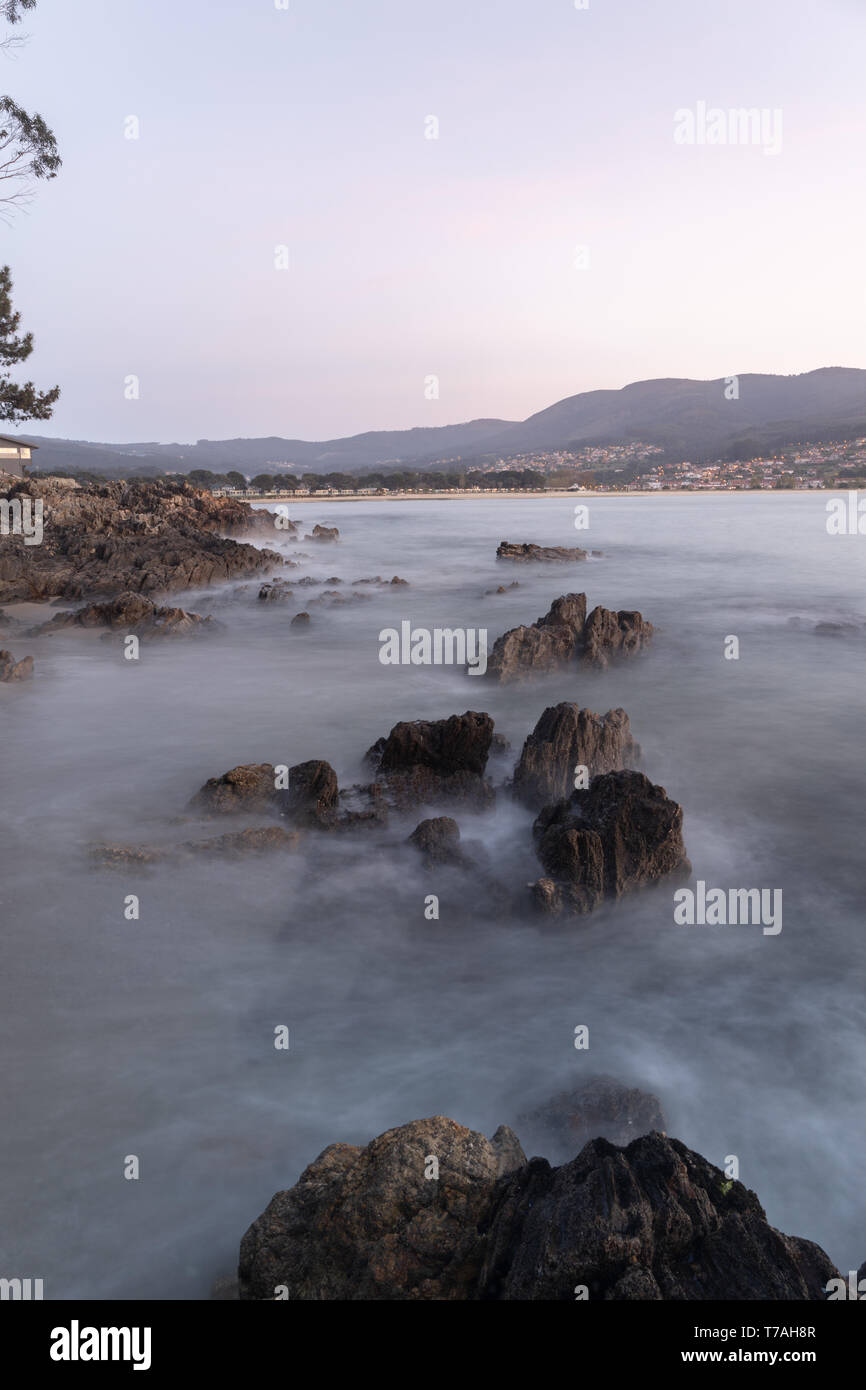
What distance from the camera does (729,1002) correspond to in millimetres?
6551

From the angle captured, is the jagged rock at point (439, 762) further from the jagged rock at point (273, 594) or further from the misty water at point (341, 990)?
the jagged rock at point (273, 594)

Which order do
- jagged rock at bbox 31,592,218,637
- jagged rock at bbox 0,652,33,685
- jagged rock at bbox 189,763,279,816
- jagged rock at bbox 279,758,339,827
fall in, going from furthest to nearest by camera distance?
1. jagged rock at bbox 31,592,218,637
2. jagged rock at bbox 0,652,33,685
3. jagged rock at bbox 189,763,279,816
4. jagged rock at bbox 279,758,339,827

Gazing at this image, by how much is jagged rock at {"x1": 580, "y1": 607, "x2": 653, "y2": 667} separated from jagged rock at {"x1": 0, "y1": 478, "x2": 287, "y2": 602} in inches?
582

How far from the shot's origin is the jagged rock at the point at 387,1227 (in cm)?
348

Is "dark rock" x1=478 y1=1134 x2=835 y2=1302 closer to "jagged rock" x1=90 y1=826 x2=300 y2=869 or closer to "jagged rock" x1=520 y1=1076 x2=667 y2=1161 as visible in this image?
"jagged rock" x1=520 y1=1076 x2=667 y2=1161

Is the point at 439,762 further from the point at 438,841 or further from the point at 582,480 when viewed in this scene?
the point at 582,480

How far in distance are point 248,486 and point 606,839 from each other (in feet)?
393

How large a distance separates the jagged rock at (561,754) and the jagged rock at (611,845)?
59.6 inches

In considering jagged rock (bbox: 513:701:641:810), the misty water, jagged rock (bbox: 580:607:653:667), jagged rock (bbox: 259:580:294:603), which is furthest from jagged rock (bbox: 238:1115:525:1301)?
jagged rock (bbox: 259:580:294:603)

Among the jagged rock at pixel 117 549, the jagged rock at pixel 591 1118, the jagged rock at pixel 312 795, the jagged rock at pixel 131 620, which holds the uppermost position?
the jagged rock at pixel 117 549

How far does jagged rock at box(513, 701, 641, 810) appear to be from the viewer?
10227mm

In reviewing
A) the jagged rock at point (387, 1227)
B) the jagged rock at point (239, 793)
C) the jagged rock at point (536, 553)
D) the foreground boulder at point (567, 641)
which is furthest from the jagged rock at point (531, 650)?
the jagged rock at point (536, 553)

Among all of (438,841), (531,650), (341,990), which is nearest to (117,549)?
(531,650)
